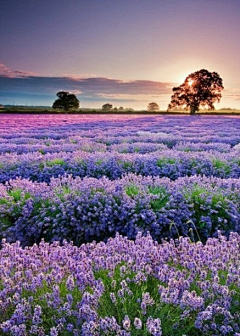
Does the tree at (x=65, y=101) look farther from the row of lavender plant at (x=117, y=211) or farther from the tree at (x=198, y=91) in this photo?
the row of lavender plant at (x=117, y=211)

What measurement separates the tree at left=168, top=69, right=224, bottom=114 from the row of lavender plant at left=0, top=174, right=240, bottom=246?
57123 mm

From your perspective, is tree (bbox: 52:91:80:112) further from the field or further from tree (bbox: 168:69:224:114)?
the field

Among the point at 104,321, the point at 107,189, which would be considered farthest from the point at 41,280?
the point at 107,189

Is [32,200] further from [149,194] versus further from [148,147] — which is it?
[148,147]

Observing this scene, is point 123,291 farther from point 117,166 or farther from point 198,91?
point 198,91

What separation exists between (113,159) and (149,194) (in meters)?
2.89

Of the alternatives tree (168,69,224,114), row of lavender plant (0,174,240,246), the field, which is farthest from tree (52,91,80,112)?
row of lavender plant (0,174,240,246)

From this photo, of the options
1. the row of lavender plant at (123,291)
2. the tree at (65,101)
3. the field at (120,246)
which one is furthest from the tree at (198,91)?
the row of lavender plant at (123,291)

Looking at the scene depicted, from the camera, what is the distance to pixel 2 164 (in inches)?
298

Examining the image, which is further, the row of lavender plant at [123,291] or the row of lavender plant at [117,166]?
the row of lavender plant at [117,166]

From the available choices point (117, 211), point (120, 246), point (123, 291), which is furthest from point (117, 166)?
point (123, 291)

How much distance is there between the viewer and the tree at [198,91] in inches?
2344

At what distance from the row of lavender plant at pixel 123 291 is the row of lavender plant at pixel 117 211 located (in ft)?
5.71

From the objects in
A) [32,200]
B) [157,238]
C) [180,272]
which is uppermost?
[180,272]
